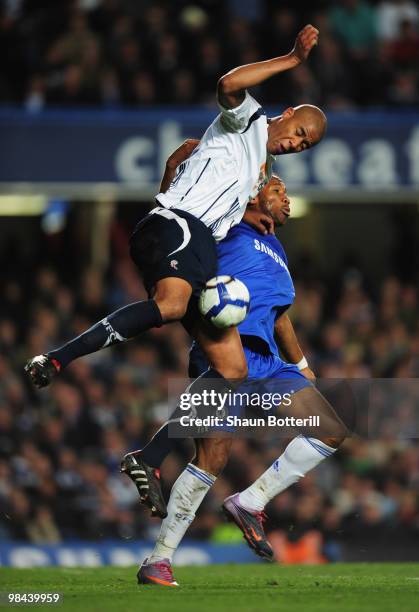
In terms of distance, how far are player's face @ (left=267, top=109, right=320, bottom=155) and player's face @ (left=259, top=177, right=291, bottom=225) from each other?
1.45ft

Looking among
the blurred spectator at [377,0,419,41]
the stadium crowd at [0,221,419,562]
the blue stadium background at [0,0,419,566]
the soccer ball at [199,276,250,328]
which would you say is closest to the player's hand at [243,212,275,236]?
the soccer ball at [199,276,250,328]

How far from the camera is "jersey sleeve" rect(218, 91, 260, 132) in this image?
714 cm

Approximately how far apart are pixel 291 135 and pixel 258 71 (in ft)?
2.04

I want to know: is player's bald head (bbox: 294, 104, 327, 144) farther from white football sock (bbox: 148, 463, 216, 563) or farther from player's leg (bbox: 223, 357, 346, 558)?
white football sock (bbox: 148, 463, 216, 563)

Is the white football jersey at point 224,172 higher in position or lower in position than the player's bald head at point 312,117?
lower

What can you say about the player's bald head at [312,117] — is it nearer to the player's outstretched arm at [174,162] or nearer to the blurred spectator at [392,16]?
the player's outstretched arm at [174,162]

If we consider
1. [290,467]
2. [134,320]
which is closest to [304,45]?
[134,320]

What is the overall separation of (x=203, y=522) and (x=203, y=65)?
524 cm

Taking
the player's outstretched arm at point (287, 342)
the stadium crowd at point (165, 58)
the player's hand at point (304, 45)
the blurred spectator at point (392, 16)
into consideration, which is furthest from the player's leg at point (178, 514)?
the blurred spectator at point (392, 16)

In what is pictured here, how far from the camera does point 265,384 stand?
7.56m

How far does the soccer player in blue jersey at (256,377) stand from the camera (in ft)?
23.6

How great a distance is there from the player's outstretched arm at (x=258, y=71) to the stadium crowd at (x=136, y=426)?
5408 millimetres

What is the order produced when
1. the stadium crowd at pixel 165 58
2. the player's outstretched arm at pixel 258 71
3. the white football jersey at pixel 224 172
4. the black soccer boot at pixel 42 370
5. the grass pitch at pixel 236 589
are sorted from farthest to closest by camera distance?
the stadium crowd at pixel 165 58 < the white football jersey at pixel 224 172 < the player's outstretched arm at pixel 258 71 < the black soccer boot at pixel 42 370 < the grass pitch at pixel 236 589

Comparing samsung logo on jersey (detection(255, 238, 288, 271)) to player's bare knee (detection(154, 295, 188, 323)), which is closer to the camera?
player's bare knee (detection(154, 295, 188, 323))
